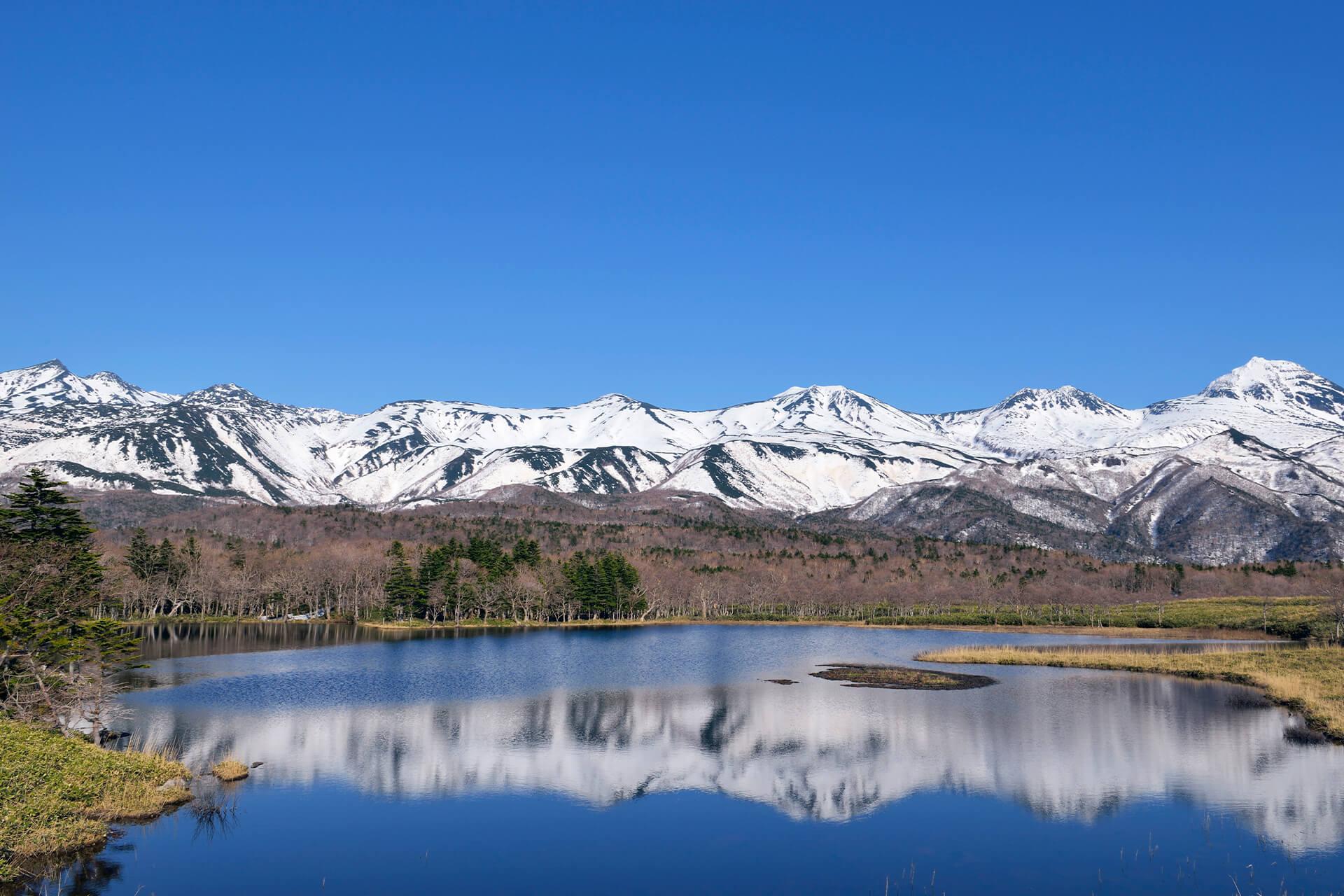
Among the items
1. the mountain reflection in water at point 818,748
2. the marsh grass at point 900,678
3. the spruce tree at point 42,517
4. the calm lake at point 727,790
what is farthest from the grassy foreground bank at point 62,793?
the marsh grass at point 900,678

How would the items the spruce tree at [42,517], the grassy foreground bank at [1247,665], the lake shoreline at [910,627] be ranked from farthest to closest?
the lake shoreline at [910,627], the grassy foreground bank at [1247,665], the spruce tree at [42,517]

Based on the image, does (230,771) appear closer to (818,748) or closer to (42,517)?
(42,517)

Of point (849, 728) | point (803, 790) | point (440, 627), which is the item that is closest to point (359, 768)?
point (803, 790)

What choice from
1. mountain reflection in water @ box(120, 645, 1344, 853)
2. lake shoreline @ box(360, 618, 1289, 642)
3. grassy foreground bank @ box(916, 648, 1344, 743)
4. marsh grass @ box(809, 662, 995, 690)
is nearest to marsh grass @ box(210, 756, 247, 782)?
mountain reflection in water @ box(120, 645, 1344, 853)

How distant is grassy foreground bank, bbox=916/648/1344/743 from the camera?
68.9m

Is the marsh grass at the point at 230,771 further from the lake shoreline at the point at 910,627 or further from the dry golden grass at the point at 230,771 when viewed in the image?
the lake shoreline at the point at 910,627

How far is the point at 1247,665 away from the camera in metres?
90.9

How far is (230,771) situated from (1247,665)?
83.1 m

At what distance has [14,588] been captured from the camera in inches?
1909

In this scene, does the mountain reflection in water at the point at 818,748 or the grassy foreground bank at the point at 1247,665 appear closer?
the mountain reflection in water at the point at 818,748

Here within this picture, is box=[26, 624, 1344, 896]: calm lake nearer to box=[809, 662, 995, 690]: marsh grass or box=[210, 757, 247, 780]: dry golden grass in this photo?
box=[210, 757, 247, 780]: dry golden grass

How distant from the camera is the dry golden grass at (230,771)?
1939 inches

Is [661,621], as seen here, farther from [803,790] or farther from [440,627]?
[803,790]

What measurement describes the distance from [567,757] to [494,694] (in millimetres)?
25329
